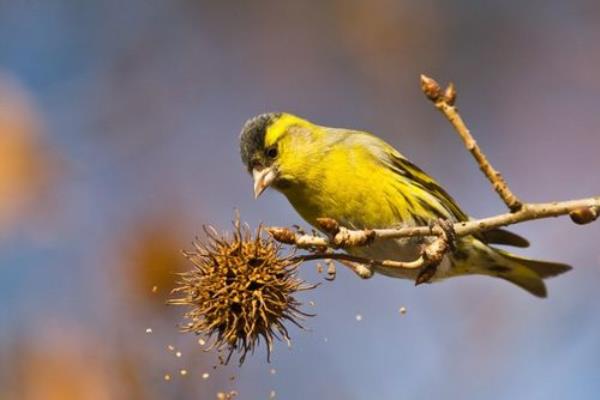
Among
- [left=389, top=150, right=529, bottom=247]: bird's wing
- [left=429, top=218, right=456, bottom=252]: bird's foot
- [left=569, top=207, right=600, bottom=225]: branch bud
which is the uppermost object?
→ [left=389, top=150, right=529, bottom=247]: bird's wing

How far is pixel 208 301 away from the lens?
3.24m

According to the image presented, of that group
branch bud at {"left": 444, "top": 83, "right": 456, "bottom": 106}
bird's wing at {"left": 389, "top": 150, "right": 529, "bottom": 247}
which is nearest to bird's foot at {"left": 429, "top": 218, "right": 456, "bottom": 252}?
branch bud at {"left": 444, "top": 83, "right": 456, "bottom": 106}

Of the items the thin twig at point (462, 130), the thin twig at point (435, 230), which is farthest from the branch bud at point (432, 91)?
the thin twig at point (435, 230)

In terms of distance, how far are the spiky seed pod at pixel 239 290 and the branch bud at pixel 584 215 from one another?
1075 millimetres

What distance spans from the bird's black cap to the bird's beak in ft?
0.23

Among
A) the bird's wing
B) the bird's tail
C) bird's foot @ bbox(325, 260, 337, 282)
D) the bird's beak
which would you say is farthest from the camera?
the bird's tail

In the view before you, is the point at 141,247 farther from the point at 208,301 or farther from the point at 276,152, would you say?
the point at 208,301

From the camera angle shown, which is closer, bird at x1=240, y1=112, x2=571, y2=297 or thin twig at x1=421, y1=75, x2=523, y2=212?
thin twig at x1=421, y1=75, x2=523, y2=212

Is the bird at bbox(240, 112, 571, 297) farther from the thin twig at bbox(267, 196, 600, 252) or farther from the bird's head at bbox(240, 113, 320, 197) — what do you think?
the thin twig at bbox(267, 196, 600, 252)

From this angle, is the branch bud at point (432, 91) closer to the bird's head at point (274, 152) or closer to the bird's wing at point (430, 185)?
the bird's head at point (274, 152)

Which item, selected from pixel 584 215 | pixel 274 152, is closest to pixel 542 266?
pixel 274 152

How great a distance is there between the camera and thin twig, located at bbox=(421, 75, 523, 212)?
2.68 metres

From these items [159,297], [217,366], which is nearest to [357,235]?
[217,366]

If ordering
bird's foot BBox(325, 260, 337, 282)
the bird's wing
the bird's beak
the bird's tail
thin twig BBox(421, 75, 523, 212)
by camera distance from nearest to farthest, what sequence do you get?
thin twig BBox(421, 75, 523, 212) < bird's foot BBox(325, 260, 337, 282) < the bird's beak < the bird's wing < the bird's tail
